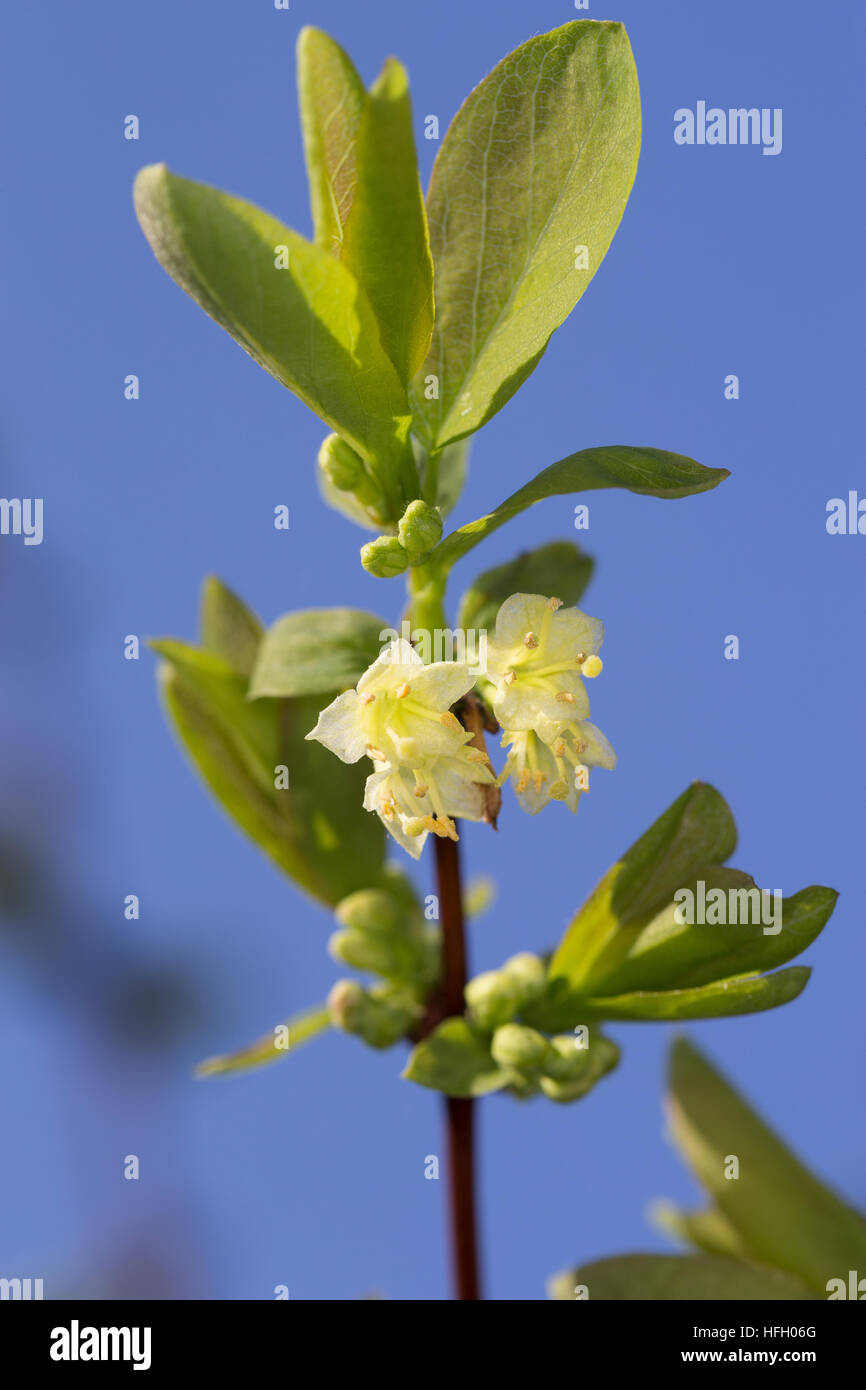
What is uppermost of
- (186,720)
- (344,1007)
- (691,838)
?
(186,720)

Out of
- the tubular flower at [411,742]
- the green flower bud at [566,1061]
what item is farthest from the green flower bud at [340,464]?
the green flower bud at [566,1061]

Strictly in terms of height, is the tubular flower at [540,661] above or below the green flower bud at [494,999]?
above

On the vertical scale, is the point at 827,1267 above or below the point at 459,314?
below

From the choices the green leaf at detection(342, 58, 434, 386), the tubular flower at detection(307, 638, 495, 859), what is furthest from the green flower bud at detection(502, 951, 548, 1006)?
the green leaf at detection(342, 58, 434, 386)

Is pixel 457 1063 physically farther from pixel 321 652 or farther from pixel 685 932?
pixel 321 652

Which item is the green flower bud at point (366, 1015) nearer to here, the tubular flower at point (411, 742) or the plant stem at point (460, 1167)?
the plant stem at point (460, 1167)

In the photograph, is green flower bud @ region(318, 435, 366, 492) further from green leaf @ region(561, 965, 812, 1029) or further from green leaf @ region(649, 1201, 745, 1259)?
green leaf @ region(649, 1201, 745, 1259)
